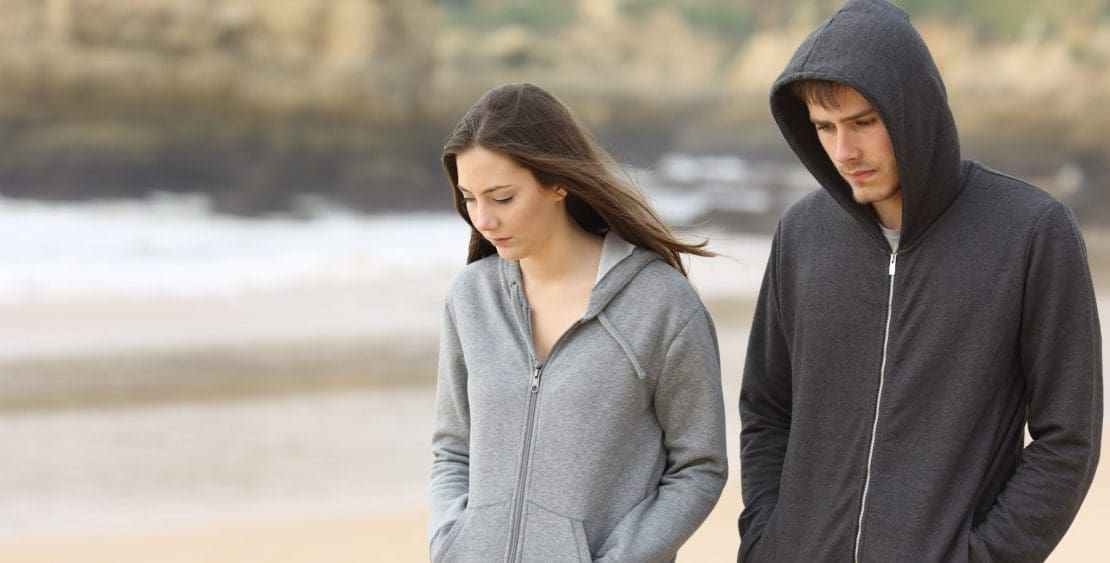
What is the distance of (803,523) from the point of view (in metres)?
1.84

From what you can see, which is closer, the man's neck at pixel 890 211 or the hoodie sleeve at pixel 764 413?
the man's neck at pixel 890 211

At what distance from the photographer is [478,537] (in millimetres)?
1864

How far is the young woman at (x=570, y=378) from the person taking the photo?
6.05 feet

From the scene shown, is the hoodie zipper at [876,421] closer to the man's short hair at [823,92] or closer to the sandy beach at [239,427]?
the man's short hair at [823,92]

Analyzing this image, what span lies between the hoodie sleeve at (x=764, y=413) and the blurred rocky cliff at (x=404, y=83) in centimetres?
994

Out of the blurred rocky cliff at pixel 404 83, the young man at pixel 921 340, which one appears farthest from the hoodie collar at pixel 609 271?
the blurred rocky cliff at pixel 404 83

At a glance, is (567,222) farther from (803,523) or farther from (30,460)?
(30,460)

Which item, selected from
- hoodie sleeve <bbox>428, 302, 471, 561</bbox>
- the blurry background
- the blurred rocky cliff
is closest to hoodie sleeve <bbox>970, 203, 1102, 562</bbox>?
hoodie sleeve <bbox>428, 302, 471, 561</bbox>

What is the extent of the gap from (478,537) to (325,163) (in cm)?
1041

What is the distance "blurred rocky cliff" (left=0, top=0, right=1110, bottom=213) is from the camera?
1130 centimetres

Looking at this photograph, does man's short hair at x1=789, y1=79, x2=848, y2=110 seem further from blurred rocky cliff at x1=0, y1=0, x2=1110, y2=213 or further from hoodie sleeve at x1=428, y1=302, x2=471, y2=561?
blurred rocky cliff at x1=0, y1=0, x2=1110, y2=213

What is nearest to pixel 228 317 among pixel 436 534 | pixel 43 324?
pixel 43 324

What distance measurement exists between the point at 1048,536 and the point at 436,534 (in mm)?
835

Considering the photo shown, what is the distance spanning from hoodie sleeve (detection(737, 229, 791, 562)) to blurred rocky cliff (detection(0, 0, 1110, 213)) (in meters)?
9.94
